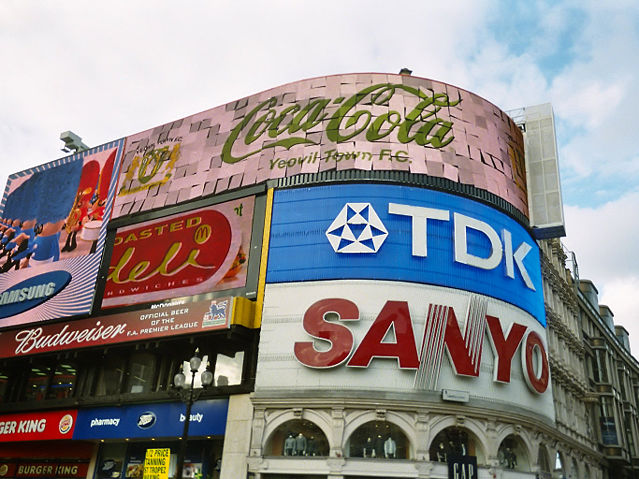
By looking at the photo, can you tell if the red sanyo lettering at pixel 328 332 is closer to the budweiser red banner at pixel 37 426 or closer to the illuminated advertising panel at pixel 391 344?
the illuminated advertising panel at pixel 391 344

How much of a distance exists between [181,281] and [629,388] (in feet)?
160

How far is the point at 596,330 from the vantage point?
5425cm

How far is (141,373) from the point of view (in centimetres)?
3328

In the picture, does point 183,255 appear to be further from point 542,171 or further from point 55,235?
point 542,171

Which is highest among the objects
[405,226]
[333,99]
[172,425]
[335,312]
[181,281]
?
[333,99]

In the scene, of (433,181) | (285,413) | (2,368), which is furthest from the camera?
(2,368)

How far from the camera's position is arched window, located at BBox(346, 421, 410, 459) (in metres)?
26.7

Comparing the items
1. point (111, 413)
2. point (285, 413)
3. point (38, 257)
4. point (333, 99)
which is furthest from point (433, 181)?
point (38, 257)

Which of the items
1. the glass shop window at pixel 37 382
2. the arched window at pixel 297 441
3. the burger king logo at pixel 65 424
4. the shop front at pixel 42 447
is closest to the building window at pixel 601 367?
the arched window at pixel 297 441

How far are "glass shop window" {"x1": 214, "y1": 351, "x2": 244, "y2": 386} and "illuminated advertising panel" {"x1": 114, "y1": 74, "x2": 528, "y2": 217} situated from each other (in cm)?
990

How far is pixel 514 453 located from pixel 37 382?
28.4 m

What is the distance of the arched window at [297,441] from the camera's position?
2703cm

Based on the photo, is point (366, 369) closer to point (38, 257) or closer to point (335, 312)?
point (335, 312)

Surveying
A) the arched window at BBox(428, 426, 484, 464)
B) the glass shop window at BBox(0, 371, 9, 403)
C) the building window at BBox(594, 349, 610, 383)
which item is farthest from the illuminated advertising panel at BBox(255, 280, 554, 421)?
the building window at BBox(594, 349, 610, 383)
